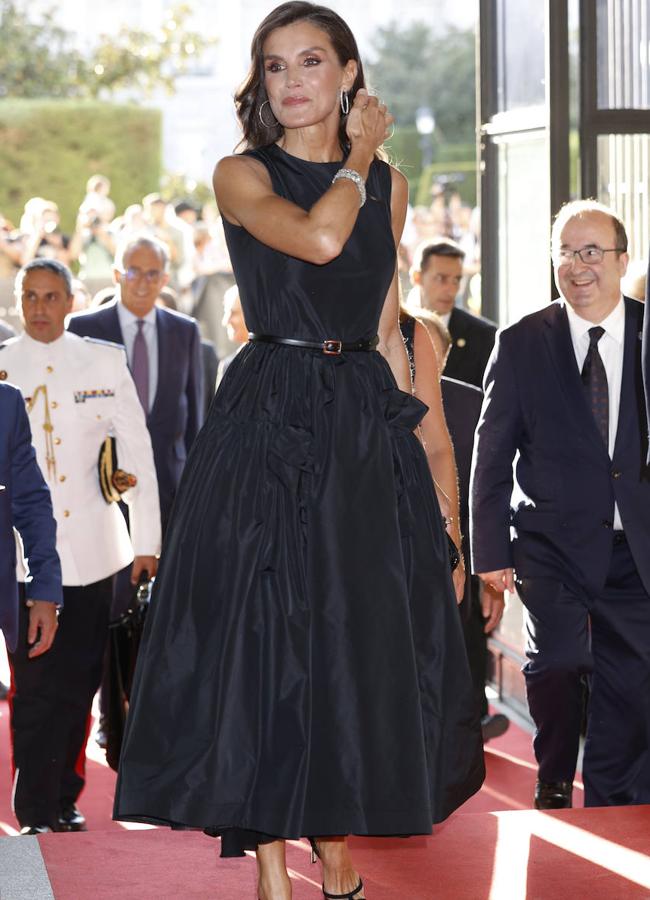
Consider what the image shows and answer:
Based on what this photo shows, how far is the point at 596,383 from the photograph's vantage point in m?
5.61

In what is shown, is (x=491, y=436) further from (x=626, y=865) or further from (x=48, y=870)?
(x=48, y=870)

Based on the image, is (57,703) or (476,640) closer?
(57,703)

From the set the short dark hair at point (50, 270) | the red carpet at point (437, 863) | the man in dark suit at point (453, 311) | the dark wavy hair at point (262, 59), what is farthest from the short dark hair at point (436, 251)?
the dark wavy hair at point (262, 59)

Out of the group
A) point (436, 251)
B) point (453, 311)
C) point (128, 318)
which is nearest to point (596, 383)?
point (453, 311)

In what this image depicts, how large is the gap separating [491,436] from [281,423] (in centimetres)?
214

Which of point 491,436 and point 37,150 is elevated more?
point 37,150

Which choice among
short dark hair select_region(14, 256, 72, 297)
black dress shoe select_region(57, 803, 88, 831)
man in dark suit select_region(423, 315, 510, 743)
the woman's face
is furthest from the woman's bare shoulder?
black dress shoe select_region(57, 803, 88, 831)

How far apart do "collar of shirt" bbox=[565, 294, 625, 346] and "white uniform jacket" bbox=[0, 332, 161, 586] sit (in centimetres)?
157

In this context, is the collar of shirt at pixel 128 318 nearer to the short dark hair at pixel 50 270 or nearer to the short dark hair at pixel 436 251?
the short dark hair at pixel 436 251

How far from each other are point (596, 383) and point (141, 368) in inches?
120

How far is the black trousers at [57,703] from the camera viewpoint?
19.3 feet

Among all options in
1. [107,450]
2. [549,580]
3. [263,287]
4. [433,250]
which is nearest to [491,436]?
[549,580]

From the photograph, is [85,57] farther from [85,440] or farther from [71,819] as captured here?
[71,819]

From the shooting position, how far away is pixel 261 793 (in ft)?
11.4
